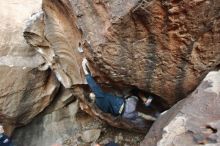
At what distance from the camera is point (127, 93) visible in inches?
154

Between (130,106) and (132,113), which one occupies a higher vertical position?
(130,106)

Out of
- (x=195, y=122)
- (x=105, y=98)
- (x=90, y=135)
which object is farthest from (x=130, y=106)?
(x=90, y=135)

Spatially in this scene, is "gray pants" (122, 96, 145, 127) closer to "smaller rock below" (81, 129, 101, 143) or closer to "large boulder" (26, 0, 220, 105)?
"large boulder" (26, 0, 220, 105)

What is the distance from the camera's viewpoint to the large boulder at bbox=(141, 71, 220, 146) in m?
2.58

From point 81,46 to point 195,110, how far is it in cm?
136

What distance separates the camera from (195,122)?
2742mm

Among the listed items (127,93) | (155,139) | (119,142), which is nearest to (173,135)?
(155,139)

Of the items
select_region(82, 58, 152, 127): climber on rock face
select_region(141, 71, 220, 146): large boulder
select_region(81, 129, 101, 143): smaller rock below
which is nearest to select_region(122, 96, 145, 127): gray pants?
select_region(82, 58, 152, 127): climber on rock face

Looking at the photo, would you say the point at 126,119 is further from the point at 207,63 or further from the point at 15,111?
the point at 15,111

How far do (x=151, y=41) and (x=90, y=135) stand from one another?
2.29 metres

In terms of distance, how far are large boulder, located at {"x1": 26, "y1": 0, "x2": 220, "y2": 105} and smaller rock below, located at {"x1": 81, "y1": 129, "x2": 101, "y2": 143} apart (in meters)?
1.55

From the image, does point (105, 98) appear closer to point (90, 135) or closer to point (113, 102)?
point (113, 102)

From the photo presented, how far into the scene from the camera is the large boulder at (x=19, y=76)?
4.71 metres

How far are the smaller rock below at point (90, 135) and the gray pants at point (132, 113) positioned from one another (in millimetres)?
1033
